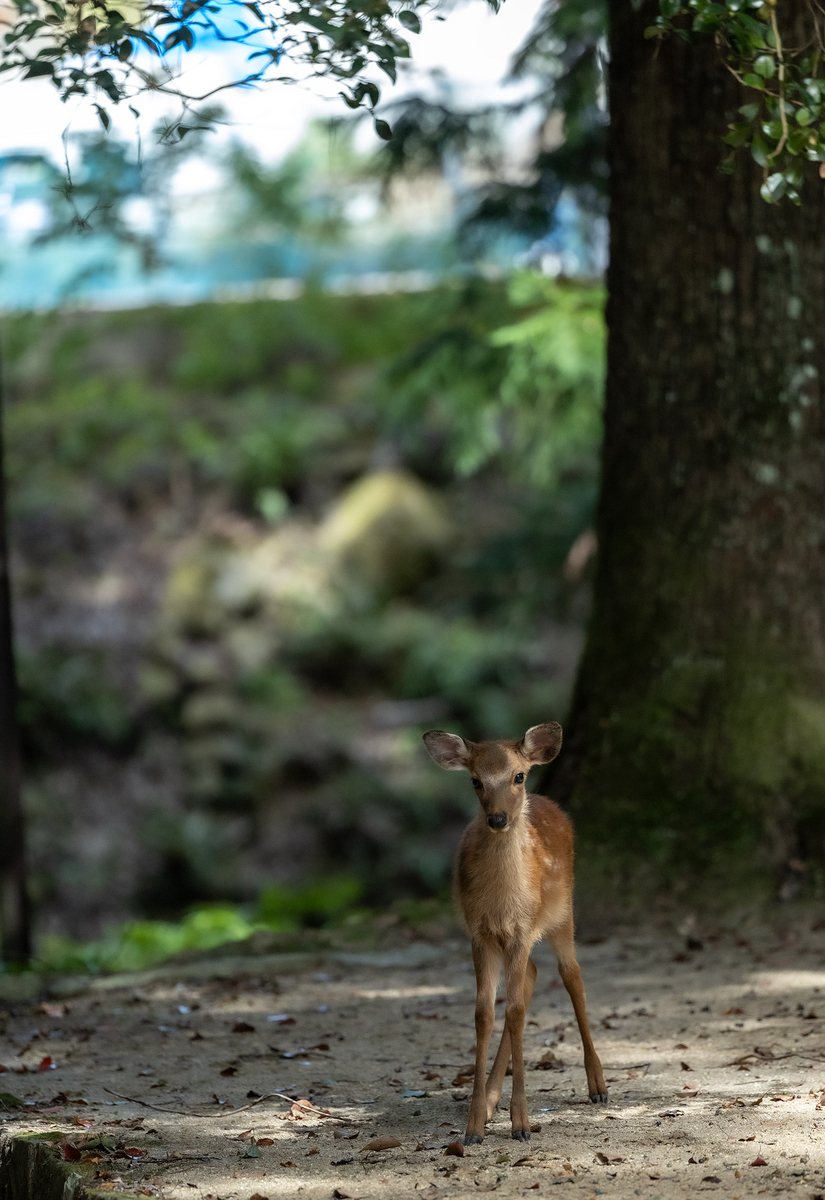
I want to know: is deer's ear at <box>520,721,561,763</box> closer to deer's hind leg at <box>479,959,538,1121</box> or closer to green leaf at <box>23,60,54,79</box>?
deer's hind leg at <box>479,959,538,1121</box>

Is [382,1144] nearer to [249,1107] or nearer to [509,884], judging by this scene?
[249,1107]

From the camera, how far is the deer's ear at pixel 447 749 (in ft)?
12.5

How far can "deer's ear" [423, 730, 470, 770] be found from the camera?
3811 mm

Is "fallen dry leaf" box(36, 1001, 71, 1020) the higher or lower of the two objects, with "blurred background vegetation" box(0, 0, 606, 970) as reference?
lower

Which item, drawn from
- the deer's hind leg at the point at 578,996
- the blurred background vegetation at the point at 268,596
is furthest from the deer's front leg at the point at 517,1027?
the blurred background vegetation at the point at 268,596

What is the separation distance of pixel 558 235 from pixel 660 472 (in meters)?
4.74

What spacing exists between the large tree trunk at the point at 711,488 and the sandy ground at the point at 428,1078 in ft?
2.45

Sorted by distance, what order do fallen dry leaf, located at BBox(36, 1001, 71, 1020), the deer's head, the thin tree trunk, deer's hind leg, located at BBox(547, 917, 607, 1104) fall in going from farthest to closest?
the thin tree trunk, fallen dry leaf, located at BBox(36, 1001, 71, 1020), deer's hind leg, located at BBox(547, 917, 607, 1104), the deer's head

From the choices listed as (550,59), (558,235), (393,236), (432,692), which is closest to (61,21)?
(550,59)

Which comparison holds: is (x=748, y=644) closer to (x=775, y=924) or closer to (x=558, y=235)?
(x=775, y=924)

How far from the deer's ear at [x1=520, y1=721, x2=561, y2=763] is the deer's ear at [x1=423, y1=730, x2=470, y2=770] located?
0.63ft

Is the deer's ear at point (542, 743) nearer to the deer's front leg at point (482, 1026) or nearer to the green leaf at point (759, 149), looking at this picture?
the deer's front leg at point (482, 1026)

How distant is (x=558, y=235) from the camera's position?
34.5 ft

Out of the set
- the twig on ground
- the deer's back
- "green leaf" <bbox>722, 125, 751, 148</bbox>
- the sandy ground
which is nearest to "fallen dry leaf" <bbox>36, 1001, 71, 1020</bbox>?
the sandy ground
